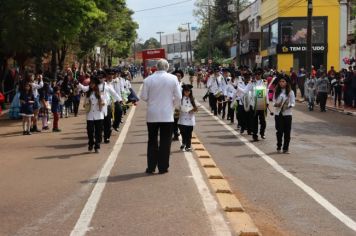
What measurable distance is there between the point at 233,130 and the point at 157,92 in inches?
329

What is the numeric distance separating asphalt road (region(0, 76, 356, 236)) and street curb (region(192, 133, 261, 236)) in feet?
0.44

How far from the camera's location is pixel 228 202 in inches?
327

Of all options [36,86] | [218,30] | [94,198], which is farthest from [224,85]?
[218,30]

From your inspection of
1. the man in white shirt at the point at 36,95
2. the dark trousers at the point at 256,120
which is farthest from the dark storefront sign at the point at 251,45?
the dark trousers at the point at 256,120

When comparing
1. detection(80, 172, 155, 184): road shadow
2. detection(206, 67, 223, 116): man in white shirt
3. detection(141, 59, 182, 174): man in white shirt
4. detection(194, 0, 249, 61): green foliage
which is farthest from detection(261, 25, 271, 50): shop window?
detection(80, 172, 155, 184): road shadow

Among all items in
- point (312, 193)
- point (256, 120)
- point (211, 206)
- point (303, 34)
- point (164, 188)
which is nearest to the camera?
point (211, 206)

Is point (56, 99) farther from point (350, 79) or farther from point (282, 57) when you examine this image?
point (282, 57)

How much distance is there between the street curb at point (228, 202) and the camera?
6.90 meters

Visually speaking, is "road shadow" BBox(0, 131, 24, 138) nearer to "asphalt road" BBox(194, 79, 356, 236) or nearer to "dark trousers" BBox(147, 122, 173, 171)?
"asphalt road" BBox(194, 79, 356, 236)

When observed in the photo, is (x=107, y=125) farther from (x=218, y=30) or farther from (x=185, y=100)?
(x=218, y=30)

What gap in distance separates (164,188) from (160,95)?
1.92 meters

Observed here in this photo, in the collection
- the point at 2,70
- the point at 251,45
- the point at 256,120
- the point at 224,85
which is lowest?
the point at 256,120

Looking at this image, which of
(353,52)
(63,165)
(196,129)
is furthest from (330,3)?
(63,165)

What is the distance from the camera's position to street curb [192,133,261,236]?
6898mm
